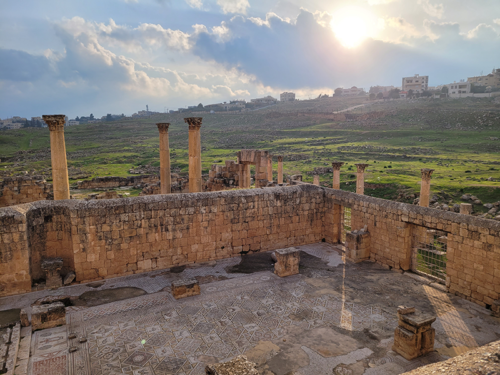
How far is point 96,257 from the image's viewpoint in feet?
33.2

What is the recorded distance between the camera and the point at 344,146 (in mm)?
54281

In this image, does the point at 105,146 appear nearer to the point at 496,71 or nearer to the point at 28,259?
the point at 28,259

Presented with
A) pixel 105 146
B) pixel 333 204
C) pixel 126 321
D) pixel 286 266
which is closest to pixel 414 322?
pixel 286 266

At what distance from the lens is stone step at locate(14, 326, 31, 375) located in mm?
6263

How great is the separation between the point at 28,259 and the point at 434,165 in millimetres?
37810

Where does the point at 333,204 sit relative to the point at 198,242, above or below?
above

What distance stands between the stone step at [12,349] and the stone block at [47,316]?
0.34 metres

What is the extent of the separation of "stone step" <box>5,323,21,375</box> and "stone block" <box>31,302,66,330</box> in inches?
13.3

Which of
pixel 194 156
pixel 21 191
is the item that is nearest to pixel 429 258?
pixel 194 156

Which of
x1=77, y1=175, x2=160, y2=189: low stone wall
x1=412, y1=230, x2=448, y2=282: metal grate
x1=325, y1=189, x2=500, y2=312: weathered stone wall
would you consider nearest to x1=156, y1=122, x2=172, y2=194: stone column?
x1=325, y1=189, x2=500, y2=312: weathered stone wall

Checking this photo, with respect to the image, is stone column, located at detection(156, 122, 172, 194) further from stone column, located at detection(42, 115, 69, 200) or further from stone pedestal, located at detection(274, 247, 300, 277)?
stone pedestal, located at detection(274, 247, 300, 277)

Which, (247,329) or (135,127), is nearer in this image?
(247,329)

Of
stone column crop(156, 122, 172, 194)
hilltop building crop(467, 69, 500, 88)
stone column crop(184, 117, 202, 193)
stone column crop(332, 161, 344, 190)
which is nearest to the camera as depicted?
stone column crop(184, 117, 202, 193)

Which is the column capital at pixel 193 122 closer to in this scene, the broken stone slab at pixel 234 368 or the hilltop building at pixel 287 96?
the broken stone slab at pixel 234 368
